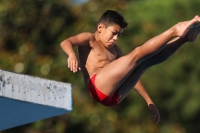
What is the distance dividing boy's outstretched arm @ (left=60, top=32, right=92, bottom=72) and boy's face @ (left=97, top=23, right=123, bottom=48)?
0.62 feet

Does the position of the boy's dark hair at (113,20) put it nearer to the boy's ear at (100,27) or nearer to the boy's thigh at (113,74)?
the boy's ear at (100,27)

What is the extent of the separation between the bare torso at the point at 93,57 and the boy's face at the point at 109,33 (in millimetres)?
80

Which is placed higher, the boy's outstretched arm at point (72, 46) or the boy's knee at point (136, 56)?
the boy's outstretched arm at point (72, 46)

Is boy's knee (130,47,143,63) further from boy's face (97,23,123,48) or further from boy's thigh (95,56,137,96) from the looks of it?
boy's face (97,23,123,48)

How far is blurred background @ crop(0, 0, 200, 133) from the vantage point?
45.8 ft

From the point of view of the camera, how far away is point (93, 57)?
27.0 ft

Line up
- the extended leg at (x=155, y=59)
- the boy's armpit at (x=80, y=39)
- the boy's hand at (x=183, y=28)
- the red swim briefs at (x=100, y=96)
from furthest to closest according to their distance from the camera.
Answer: the red swim briefs at (x=100, y=96)
the extended leg at (x=155, y=59)
the boy's armpit at (x=80, y=39)
the boy's hand at (x=183, y=28)

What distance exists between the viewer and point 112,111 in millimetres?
14453

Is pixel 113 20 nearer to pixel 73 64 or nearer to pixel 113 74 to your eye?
pixel 113 74

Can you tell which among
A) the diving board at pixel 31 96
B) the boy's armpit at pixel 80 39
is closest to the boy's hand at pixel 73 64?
the boy's armpit at pixel 80 39

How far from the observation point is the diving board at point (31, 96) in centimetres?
757

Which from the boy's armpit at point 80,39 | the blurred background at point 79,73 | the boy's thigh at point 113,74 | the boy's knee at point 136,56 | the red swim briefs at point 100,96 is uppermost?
the boy's armpit at point 80,39

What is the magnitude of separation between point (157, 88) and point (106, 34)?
26.4 feet

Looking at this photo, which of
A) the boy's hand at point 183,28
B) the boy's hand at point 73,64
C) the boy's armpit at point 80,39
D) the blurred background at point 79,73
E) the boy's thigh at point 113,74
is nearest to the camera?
the boy's hand at point 73,64
